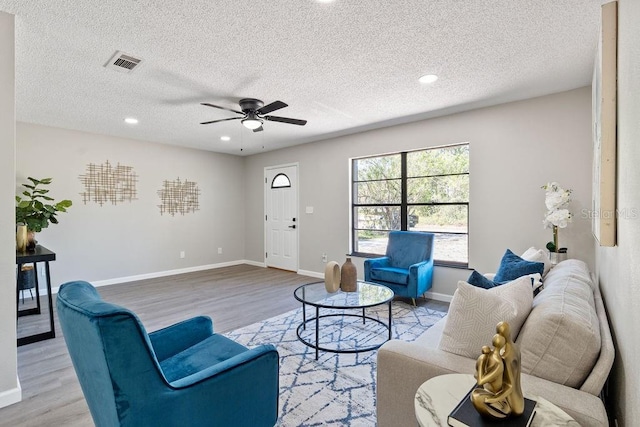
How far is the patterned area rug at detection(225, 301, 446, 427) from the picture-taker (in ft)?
6.31

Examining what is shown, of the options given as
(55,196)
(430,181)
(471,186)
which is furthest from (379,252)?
(55,196)

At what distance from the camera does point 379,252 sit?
5094mm

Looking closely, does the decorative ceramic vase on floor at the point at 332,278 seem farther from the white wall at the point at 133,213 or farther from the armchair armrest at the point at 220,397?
the white wall at the point at 133,213

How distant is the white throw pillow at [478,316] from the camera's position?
136 cm

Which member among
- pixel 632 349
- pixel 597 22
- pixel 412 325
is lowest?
pixel 412 325

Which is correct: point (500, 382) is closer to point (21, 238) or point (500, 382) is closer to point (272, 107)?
point (272, 107)

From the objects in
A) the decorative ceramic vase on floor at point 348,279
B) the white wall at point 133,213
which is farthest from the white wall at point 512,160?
the white wall at point 133,213

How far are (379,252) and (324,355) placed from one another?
2654mm

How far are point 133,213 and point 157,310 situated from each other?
7.92 ft

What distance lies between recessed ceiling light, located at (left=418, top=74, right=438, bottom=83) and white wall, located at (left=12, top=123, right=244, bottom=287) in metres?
4.79

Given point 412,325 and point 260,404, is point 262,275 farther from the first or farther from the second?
point 260,404

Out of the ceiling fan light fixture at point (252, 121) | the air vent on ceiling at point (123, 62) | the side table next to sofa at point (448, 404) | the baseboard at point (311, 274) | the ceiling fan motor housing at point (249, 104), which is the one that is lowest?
the baseboard at point (311, 274)

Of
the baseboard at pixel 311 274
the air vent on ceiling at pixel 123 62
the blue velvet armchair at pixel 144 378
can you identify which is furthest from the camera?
the baseboard at pixel 311 274

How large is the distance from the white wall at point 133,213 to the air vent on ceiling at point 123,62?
2945 mm
